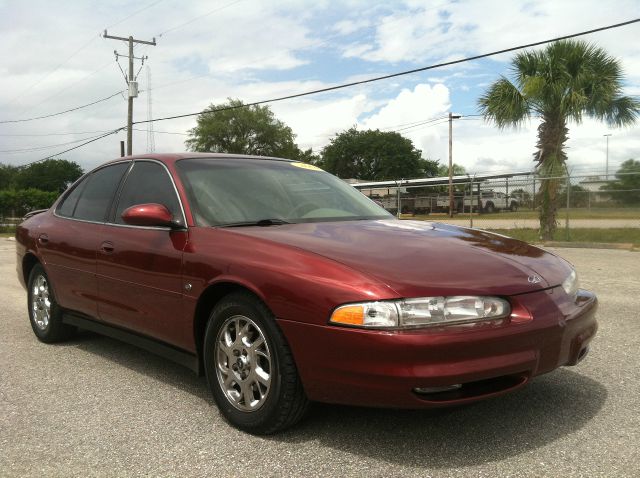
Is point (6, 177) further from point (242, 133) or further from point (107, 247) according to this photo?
point (107, 247)

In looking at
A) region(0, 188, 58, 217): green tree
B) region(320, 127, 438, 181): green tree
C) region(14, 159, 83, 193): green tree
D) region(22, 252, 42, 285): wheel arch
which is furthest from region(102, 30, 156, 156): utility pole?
region(14, 159, 83, 193): green tree

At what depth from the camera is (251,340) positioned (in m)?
3.07

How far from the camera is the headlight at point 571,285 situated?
3148 millimetres

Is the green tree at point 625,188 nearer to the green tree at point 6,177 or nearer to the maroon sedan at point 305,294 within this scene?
the maroon sedan at point 305,294

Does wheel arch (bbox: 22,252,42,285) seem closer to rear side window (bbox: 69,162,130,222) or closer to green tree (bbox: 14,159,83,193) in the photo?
rear side window (bbox: 69,162,130,222)

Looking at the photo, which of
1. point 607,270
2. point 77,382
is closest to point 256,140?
point 607,270

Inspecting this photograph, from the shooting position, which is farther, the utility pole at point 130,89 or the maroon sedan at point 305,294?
the utility pole at point 130,89

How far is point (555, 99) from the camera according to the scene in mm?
16484

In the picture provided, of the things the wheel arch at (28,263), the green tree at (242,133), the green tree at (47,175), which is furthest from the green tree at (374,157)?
the wheel arch at (28,263)

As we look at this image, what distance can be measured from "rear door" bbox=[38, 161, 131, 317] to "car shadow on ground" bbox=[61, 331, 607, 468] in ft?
4.09

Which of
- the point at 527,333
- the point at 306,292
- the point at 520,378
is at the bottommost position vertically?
the point at 520,378

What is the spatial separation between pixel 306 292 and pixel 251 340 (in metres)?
0.50

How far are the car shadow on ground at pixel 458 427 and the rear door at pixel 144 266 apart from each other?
1.73 feet

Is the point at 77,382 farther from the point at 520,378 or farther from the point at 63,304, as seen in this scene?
the point at 520,378
